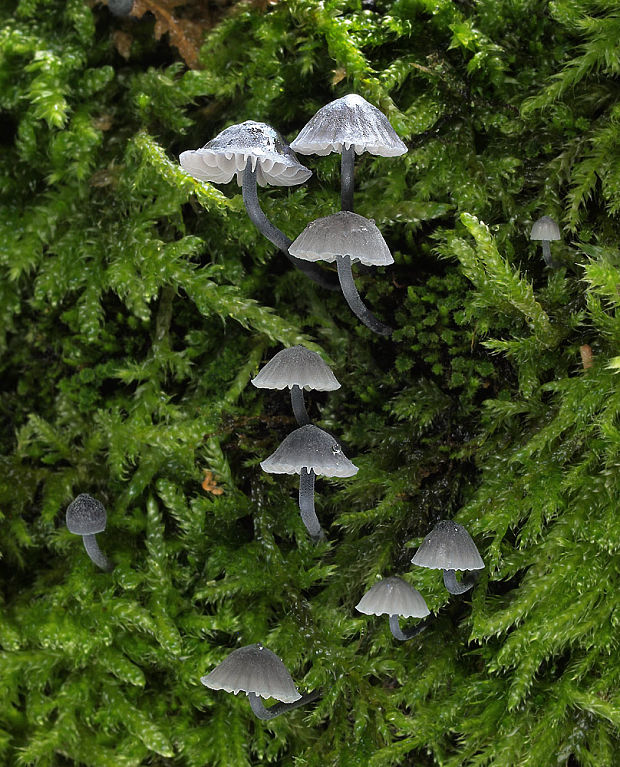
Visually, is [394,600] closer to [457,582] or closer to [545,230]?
[457,582]

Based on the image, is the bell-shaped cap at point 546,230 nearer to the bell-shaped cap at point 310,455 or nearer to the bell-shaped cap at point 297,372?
the bell-shaped cap at point 297,372

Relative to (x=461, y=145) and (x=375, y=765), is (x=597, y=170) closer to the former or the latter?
(x=461, y=145)

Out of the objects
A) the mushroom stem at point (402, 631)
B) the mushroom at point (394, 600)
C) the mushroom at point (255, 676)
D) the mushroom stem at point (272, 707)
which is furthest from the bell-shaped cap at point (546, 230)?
the mushroom stem at point (272, 707)

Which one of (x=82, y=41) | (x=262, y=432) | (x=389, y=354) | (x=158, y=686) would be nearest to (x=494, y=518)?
(x=389, y=354)

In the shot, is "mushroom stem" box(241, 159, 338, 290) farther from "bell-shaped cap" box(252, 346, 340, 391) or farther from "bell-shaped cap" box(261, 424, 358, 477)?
"bell-shaped cap" box(261, 424, 358, 477)

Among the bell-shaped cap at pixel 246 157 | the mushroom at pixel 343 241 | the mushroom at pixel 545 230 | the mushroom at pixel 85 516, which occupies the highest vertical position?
the bell-shaped cap at pixel 246 157

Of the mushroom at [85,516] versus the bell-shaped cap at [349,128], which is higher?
the bell-shaped cap at [349,128]

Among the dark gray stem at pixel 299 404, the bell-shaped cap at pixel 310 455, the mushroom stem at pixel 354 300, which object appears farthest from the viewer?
the dark gray stem at pixel 299 404
